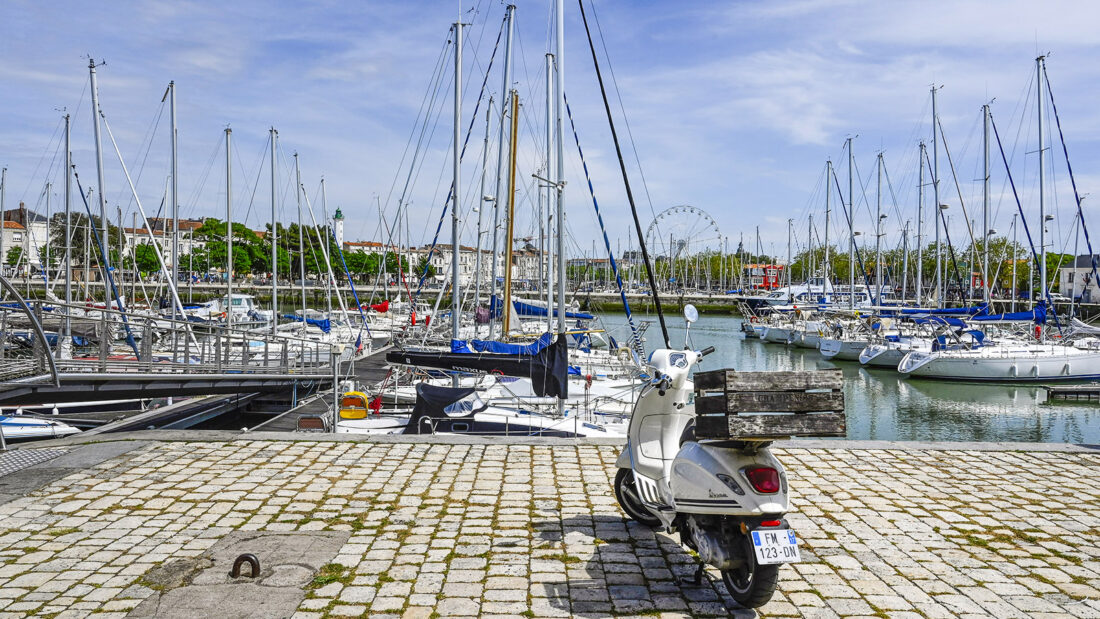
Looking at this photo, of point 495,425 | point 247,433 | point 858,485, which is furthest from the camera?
point 495,425

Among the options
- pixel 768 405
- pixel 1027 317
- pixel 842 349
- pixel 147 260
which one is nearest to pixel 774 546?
pixel 768 405

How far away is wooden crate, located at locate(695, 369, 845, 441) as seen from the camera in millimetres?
4375

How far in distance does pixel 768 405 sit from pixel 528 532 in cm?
240

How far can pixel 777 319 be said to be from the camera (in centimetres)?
5325

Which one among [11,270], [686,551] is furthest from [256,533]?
[11,270]

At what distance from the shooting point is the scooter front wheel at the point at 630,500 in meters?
6.02

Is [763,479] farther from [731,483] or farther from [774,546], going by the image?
[774,546]

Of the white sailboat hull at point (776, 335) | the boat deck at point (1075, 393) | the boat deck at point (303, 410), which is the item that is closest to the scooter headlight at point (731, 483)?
the boat deck at point (303, 410)

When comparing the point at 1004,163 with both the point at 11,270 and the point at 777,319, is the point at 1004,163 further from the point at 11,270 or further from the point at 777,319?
the point at 11,270

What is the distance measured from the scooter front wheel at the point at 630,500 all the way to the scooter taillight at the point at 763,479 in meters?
1.55

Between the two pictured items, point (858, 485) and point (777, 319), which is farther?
point (777, 319)

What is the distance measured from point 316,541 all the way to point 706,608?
2807 mm

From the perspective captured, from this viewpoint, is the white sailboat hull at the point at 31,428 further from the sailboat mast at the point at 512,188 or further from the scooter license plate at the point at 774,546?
the scooter license plate at the point at 774,546

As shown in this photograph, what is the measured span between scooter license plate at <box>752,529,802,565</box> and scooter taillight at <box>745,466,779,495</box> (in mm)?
221
